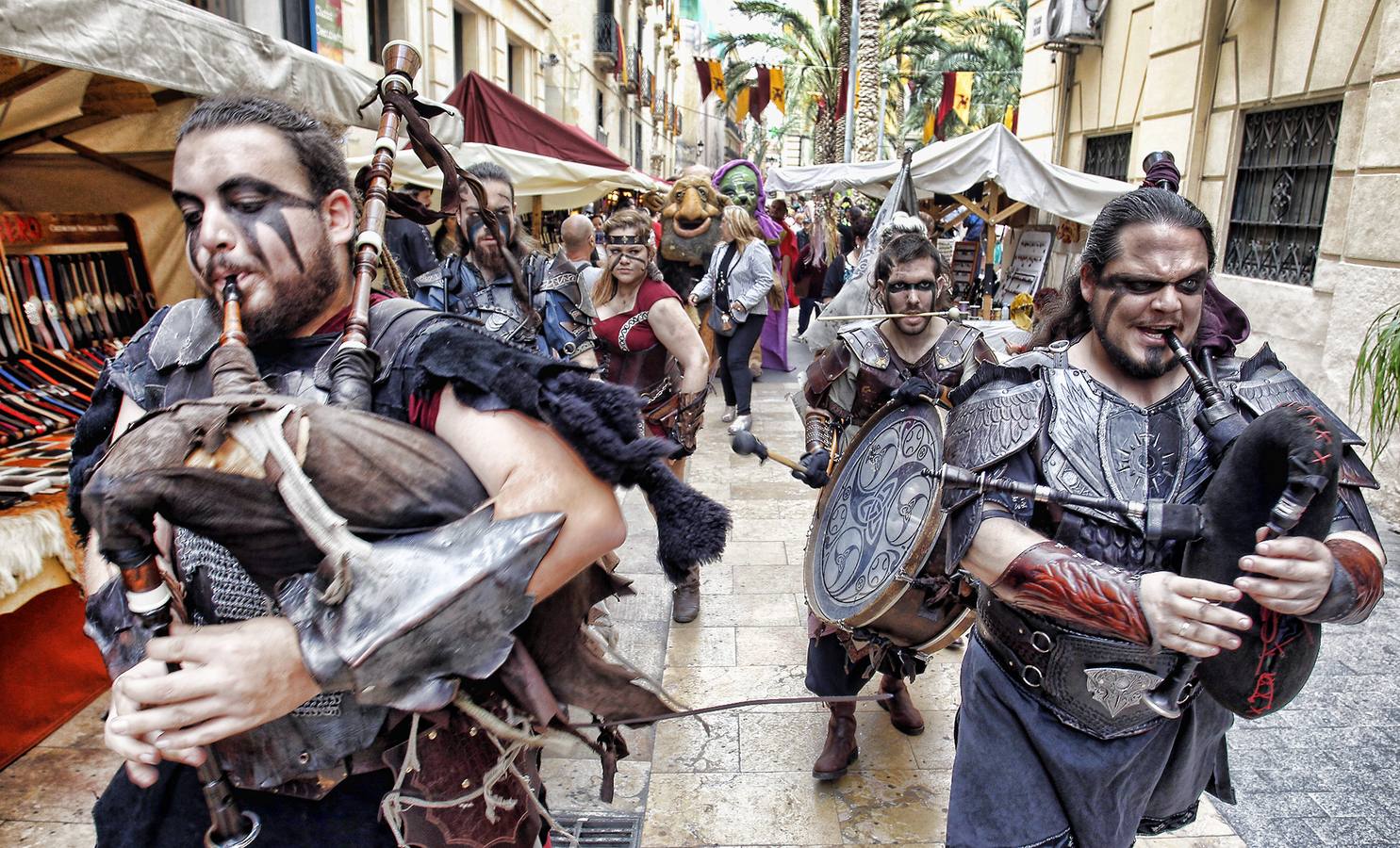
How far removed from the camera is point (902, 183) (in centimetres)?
743

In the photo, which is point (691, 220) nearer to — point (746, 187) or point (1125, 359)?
point (746, 187)

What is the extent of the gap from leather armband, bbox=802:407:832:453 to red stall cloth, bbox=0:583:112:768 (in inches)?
116

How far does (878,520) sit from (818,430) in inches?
51.6

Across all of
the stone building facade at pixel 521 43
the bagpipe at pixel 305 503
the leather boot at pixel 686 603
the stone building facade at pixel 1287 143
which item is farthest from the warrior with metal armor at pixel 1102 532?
the stone building facade at pixel 521 43

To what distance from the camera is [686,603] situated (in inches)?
178

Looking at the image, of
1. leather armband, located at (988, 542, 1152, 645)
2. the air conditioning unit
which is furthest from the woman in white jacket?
leather armband, located at (988, 542, 1152, 645)

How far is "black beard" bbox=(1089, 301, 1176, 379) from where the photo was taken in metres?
2.02

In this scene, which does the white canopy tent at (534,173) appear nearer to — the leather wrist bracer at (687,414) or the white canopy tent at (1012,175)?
the leather wrist bracer at (687,414)

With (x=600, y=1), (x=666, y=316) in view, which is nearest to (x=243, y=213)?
(x=666, y=316)

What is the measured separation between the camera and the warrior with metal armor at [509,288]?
3795 millimetres

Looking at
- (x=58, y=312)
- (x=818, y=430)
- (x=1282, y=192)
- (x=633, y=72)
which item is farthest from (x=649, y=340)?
(x=633, y=72)

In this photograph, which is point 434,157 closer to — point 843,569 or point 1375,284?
point 843,569

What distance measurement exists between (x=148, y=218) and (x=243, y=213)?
435cm

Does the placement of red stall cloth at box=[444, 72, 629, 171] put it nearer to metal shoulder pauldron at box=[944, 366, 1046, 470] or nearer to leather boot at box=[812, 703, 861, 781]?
leather boot at box=[812, 703, 861, 781]
